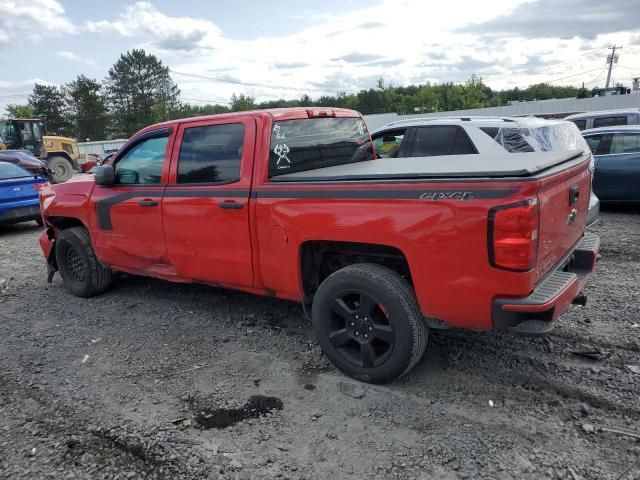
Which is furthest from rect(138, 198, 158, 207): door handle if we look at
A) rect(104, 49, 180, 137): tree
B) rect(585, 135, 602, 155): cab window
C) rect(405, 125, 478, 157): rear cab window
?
rect(104, 49, 180, 137): tree

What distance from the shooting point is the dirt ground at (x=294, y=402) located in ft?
8.79

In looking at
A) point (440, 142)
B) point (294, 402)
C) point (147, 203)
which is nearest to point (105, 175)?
point (147, 203)

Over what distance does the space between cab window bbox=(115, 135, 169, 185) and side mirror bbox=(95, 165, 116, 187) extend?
0.31 ft

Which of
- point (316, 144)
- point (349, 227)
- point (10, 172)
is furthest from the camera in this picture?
point (10, 172)

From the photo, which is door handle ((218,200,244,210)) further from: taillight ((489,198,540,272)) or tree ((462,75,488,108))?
tree ((462,75,488,108))

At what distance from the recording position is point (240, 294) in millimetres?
5434

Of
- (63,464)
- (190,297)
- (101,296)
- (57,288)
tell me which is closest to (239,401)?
(63,464)

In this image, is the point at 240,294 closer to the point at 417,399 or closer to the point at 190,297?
the point at 190,297

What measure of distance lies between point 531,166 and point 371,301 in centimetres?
130

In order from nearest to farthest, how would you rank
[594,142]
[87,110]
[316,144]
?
[316,144]
[594,142]
[87,110]

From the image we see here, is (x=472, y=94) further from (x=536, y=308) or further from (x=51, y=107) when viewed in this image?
(x=536, y=308)

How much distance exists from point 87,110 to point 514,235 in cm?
7756

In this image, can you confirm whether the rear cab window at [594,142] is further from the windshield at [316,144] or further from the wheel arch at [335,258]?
Answer: the wheel arch at [335,258]

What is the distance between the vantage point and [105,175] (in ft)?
15.7
